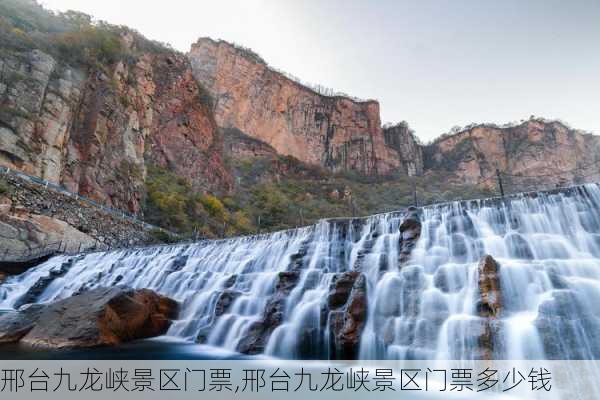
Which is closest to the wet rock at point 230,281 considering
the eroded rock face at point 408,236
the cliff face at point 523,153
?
the eroded rock face at point 408,236

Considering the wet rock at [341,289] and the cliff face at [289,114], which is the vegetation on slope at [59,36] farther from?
the cliff face at [289,114]

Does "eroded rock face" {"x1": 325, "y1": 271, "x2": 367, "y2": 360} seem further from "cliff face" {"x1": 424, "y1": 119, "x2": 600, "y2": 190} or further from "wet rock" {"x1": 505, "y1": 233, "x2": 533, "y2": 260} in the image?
"cliff face" {"x1": 424, "y1": 119, "x2": 600, "y2": 190}

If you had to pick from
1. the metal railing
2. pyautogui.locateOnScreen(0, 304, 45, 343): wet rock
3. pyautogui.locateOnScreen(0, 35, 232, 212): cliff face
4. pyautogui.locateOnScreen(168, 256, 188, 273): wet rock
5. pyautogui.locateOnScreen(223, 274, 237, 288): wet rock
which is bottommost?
pyautogui.locateOnScreen(0, 304, 45, 343): wet rock

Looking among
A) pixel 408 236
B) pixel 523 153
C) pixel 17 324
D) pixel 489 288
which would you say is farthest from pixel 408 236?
pixel 523 153

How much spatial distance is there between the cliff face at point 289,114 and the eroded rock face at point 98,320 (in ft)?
175

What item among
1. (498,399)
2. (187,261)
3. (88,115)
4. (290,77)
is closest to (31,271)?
(187,261)

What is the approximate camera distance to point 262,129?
63219 millimetres

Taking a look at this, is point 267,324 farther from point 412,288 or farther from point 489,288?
point 489,288

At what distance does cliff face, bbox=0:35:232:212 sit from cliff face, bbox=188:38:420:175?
23.1 m

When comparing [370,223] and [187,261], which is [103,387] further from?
[187,261]

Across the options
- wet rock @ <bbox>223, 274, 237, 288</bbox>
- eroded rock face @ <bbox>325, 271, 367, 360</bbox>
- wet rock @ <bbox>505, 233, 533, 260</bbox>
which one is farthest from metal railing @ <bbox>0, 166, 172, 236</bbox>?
wet rock @ <bbox>505, 233, 533, 260</bbox>

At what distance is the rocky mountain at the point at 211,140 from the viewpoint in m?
20.5

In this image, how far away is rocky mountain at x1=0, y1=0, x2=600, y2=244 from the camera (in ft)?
67.1

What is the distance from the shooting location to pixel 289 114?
68188 millimetres
